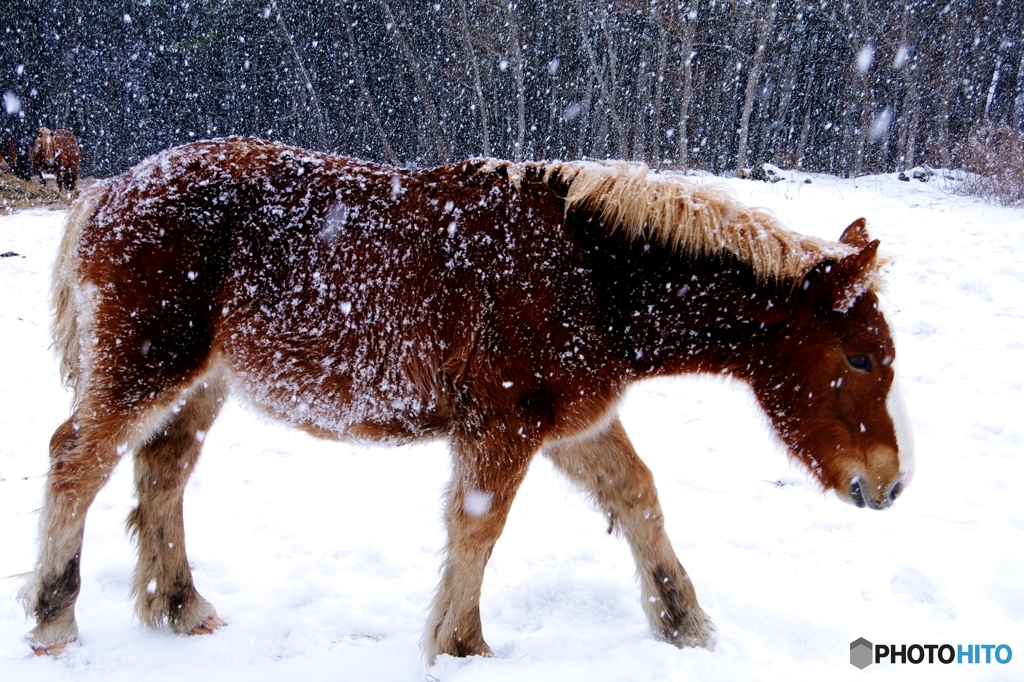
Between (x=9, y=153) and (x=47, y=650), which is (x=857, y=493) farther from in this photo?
(x=9, y=153)

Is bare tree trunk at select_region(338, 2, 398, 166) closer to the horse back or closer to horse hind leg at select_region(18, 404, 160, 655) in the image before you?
the horse back

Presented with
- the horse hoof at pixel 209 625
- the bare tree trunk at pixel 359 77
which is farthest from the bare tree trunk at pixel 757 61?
the horse hoof at pixel 209 625

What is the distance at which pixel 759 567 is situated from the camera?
3.32m

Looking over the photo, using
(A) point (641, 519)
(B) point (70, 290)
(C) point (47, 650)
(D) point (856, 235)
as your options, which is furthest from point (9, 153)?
(D) point (856, 235)

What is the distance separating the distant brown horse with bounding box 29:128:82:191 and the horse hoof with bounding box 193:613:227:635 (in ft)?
58.4

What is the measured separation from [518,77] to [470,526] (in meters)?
19.9

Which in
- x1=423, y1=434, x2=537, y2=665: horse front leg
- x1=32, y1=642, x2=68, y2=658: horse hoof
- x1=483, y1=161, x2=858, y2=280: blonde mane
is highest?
x1=483, y1=161, x2=858, y2=280: blonde mane

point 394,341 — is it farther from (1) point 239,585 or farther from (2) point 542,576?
(1) point 239,585

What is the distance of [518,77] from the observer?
65.9 ft

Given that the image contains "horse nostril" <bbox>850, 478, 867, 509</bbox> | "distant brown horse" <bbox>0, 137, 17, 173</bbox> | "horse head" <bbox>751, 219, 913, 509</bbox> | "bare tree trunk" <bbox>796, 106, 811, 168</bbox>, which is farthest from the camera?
"bare tree trunk" <bbox>796, 106, 811, 168</bbox>

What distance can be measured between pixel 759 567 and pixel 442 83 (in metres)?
25.1

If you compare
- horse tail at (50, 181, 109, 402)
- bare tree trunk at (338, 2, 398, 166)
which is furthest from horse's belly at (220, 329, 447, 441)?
bare tree trunk at (338, 2, 398, 166)

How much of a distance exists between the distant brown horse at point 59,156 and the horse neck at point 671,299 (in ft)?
61.8

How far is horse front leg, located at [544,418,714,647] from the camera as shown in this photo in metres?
2.84
